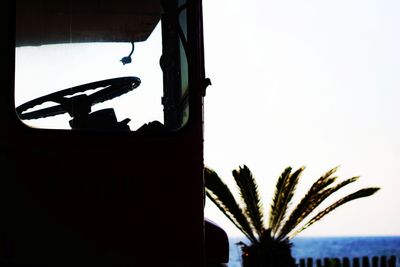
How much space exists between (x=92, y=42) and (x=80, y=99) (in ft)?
0.94

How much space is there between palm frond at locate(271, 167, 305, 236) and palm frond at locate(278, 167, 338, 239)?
225mm

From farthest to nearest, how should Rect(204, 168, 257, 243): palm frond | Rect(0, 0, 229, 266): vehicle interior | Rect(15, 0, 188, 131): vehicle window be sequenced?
1. Rect(204, 168, 257, 243): palm frond
2. Rect(15, 0, 188, 131): vehicle window
3. Rect(0, 0, 229, 266): vehicle interior

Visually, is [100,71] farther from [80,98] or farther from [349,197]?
[349,197]

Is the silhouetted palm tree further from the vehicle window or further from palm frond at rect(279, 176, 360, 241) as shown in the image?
the vehicle window

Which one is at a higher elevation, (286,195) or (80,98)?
(286,195)

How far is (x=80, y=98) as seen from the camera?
349cm

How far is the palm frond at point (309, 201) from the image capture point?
16812mm

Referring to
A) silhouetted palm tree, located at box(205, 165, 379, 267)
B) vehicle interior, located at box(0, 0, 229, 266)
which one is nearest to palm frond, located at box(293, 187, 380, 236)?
silhouetted palm tree, located at box(205, 165, 379, 267)

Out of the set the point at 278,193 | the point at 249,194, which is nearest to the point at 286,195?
the point at 278,193

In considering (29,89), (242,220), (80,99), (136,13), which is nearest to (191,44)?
(136,13)

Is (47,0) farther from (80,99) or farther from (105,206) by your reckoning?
(105,206)

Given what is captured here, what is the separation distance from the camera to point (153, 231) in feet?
11.0

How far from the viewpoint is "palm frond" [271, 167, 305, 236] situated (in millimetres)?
16858

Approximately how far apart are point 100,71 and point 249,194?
13.4 m
